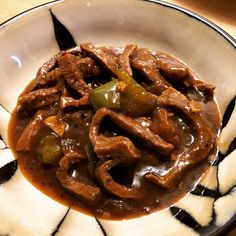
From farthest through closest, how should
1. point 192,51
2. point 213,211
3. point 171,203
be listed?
point 192,51 < point 171,203 < point 213,211

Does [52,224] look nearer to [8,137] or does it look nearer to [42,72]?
[8,137]

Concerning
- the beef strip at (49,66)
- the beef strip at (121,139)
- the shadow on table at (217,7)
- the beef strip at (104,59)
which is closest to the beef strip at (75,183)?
the beef strip at (121,139)

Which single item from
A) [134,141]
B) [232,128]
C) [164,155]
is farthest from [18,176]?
[232,128]

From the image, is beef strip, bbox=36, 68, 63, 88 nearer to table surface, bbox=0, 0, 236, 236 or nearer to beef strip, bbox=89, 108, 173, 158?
beef strip, bbox=89, 108, 173, 158

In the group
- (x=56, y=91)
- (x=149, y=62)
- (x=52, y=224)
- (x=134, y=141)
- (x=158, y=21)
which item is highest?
(x=158, y=21)

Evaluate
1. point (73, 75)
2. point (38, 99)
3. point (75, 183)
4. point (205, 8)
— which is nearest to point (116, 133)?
point (75, 183)

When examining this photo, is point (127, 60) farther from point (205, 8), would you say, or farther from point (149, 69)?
point (205, 8)

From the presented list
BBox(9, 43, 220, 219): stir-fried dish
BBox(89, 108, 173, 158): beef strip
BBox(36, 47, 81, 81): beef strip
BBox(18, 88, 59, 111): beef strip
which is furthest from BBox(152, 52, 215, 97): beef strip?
BBox(18, 88, 59, 111): beef strip

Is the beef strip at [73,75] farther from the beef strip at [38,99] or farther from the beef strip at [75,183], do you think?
the beef strip at [75,183]
